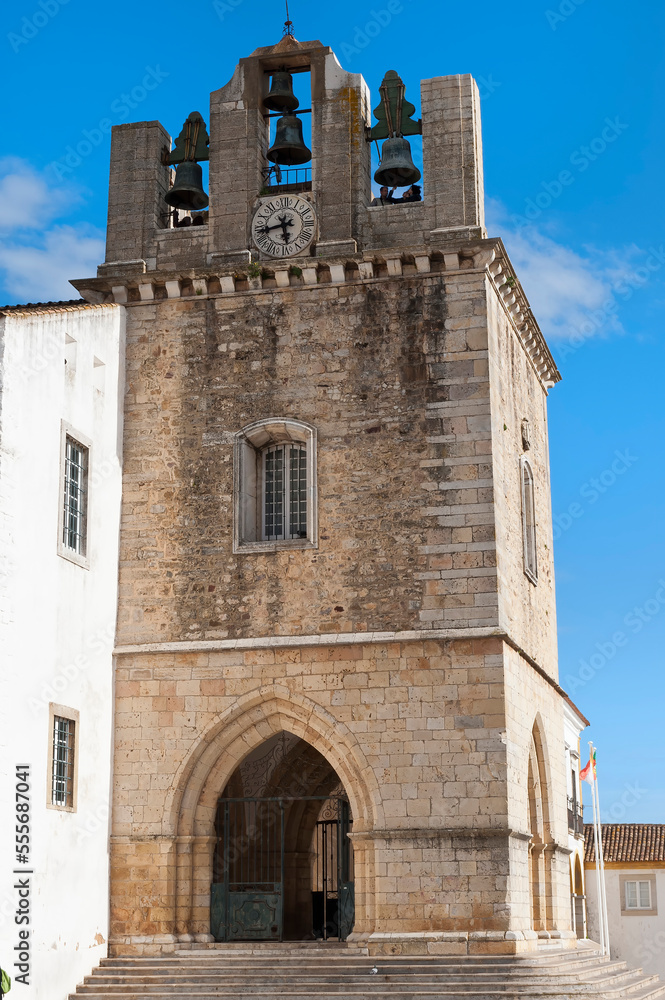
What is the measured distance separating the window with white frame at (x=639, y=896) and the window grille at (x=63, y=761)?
1073 inches

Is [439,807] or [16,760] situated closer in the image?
[16,760]

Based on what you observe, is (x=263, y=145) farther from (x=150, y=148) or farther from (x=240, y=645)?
(x=240, y=645)

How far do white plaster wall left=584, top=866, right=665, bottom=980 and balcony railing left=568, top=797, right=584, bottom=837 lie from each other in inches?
95.6

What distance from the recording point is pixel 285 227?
17.1 m

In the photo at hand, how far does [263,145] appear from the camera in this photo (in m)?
17.7

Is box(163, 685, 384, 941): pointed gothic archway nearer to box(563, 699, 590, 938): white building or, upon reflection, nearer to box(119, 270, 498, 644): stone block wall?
box(119, 270, 498, 644): stone block wall

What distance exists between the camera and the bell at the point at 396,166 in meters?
17.1

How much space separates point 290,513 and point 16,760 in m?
4.88

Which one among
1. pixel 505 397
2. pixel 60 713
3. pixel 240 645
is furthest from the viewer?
pixel 505 397

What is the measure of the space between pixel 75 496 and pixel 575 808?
2413cm

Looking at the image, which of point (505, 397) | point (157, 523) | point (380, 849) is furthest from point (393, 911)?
point (505, 397)

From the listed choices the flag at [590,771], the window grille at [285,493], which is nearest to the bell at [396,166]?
the window grille at [285,493]
